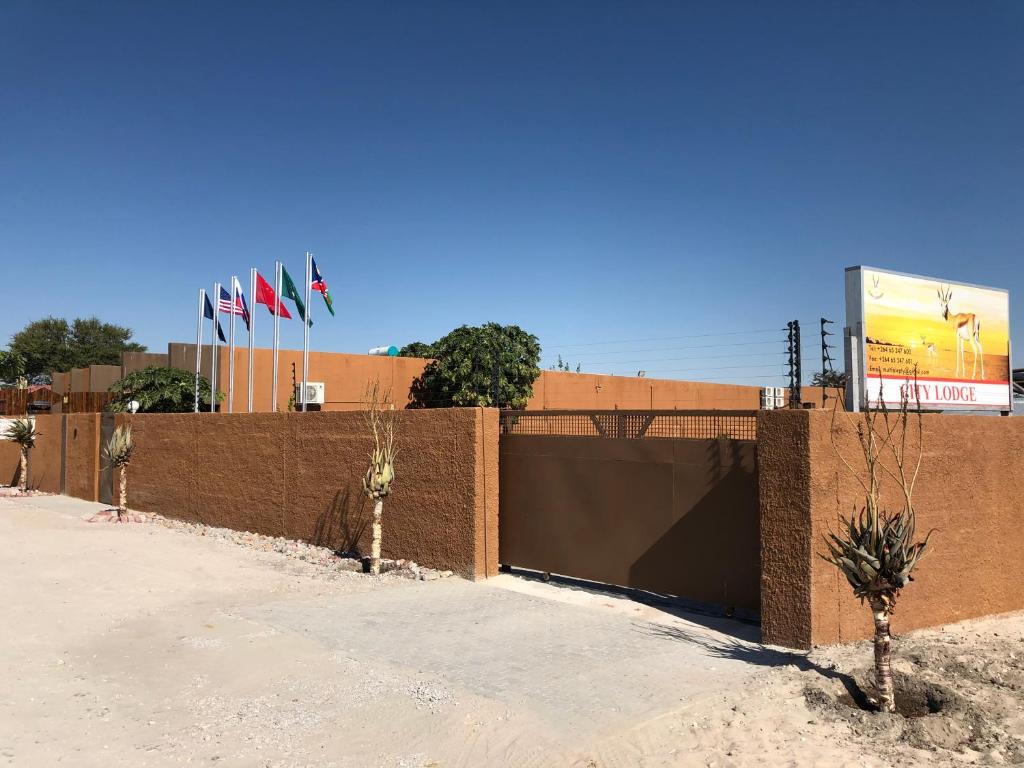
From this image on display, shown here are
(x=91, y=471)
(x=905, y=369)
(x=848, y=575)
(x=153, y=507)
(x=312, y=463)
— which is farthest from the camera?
(x=91, y=471)

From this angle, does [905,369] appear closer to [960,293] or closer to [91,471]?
[960,293]

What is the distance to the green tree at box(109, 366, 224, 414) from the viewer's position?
23.5 m

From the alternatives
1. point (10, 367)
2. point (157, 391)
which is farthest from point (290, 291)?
point (10, 367)

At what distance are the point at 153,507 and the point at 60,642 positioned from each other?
11606 millimetres

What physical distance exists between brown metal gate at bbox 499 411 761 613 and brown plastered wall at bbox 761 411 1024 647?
2.72 feet

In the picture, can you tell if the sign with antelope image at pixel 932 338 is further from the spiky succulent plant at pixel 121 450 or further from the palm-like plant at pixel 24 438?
the palm-like plant at pixel 24 438

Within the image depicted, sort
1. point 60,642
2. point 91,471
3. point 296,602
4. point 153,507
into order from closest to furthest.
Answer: point 60,642
point 296,602
point 153,507
point 91,471

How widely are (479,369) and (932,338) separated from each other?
709 inches

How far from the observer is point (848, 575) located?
5.67 m

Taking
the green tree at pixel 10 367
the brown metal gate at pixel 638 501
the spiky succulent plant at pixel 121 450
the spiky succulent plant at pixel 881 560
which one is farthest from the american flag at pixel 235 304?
the green tree at pixel 10 367

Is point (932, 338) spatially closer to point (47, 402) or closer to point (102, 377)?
point (102, 377)

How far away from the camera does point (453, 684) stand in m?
6.05

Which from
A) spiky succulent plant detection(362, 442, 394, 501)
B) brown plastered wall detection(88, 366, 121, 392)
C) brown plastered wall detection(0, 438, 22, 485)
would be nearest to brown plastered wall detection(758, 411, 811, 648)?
spiky succulent plant detection(362, 442, 394, 501)

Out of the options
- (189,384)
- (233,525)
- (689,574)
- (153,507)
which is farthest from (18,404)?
(689,574)
